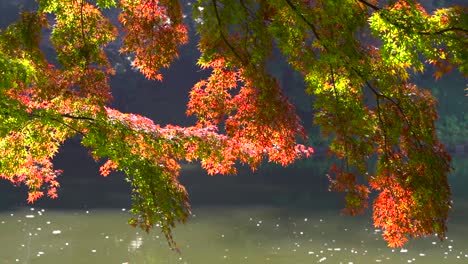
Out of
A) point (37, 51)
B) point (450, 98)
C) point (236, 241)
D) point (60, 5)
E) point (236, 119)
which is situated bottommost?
point (236, 241)

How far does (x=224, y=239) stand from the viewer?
616 inches

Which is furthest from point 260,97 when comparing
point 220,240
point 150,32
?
point 220,240

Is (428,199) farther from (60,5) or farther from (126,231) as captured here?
(126,231)

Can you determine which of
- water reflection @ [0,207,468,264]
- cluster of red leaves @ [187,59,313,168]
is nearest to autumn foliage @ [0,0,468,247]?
cluster of red leaves @ [187,59,313,168]

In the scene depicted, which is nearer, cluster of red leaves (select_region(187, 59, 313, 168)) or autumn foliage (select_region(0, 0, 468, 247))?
autumn foliage (select_region(0, 0, 468, 247))

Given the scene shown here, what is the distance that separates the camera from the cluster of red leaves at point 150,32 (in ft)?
26.9

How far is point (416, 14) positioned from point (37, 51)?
386 cm

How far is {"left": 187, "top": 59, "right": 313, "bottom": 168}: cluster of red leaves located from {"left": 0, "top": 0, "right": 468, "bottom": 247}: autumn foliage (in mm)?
14

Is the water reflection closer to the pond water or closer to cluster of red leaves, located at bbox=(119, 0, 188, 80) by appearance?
the pond water

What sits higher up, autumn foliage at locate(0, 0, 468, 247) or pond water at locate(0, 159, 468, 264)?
autumn foliage at locate(0, 0, 468, 247)

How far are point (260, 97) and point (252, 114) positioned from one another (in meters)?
0.25

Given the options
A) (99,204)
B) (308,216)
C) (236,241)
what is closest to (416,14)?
(236,241)

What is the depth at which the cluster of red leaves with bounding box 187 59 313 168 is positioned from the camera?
292 inches

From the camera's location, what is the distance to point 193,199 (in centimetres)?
2128
